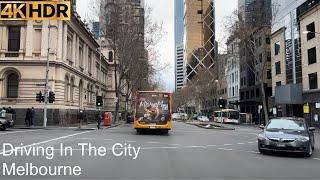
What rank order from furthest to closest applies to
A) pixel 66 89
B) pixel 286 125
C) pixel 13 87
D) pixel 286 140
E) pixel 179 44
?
1. pixel 179 44
2. pixel 66 89
3. pixel 13 87
4. pixel 286 125
5. pixel 286 140

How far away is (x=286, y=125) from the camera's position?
60.1ft

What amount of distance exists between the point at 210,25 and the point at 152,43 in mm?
61690

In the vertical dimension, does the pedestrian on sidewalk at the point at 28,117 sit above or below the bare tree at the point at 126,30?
below

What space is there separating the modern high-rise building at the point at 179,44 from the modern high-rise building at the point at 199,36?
32719 mm

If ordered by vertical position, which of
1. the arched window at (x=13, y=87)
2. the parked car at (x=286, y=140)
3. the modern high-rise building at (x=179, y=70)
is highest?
the modern high-rise building at (x=179, y=70)

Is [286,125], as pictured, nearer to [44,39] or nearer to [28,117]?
[28,117]

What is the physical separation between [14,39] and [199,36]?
86917 mm

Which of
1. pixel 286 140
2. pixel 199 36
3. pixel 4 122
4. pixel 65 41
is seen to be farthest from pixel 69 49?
pixel 199 36

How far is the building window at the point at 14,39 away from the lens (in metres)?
46.2

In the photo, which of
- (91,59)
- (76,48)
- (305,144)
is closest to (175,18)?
(91,59)

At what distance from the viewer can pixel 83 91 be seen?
6006 cm

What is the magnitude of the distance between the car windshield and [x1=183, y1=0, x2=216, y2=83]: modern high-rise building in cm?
9365

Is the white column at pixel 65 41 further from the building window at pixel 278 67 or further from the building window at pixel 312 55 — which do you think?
the building window at pixel 278 67

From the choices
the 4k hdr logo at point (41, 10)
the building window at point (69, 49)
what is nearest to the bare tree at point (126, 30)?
the building window at point (69, 49)
